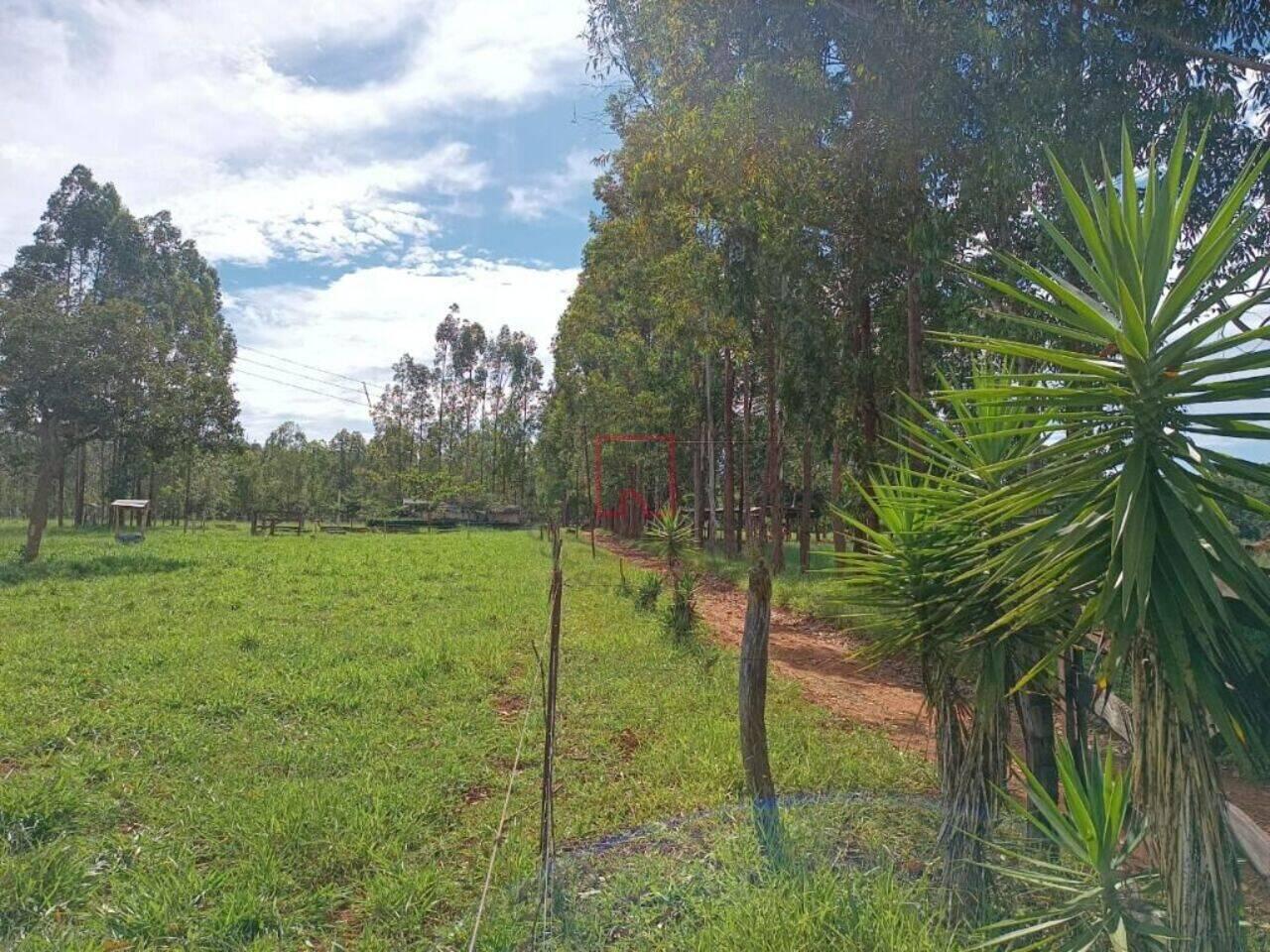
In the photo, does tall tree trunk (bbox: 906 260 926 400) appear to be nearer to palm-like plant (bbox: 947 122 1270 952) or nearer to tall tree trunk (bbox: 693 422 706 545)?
palm-like plant (bbox: 947 122 1270 952)

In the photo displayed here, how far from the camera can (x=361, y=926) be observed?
2.81 metres

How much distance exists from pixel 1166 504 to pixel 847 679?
7.09 metres

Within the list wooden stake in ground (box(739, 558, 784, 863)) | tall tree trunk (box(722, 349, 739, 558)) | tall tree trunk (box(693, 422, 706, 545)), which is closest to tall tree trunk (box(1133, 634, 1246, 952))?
wooden stake in ground (box(739, 558, 784, 863))

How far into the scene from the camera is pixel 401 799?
3.84 m

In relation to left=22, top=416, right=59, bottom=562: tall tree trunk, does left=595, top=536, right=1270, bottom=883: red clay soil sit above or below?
below

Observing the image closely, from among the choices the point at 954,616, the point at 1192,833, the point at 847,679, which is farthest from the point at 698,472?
the point at 1192,833

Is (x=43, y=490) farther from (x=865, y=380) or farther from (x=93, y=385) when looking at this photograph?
(x=865, y=380)

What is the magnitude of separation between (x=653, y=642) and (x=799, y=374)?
6063mm

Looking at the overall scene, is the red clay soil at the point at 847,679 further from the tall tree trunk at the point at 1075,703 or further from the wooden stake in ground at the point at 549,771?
the wooden stake in ground at the point at 549,771

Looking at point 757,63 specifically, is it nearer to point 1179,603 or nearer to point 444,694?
point 444,694

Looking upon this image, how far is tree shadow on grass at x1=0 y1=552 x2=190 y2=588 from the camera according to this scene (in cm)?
1246

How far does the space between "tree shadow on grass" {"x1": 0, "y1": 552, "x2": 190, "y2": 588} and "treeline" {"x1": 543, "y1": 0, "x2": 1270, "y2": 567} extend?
11.5 meters

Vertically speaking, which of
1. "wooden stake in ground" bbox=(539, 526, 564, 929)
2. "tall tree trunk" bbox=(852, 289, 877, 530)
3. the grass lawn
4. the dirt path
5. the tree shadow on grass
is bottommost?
the dirt path

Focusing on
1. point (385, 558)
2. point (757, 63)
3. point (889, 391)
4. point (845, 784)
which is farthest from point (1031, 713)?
point (385, 558)
